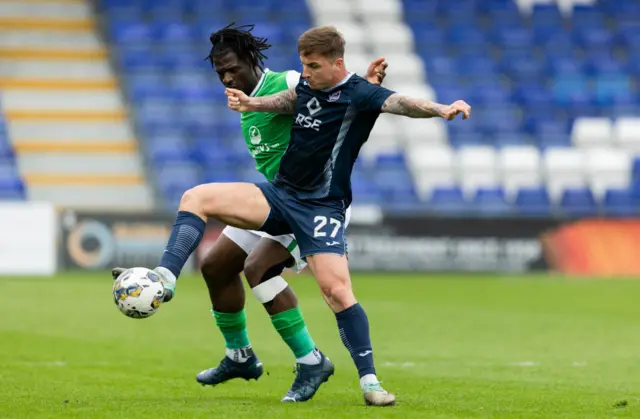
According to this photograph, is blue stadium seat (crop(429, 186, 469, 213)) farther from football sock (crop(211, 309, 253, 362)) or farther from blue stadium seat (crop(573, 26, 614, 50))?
football sock (crop(211, 309, 253, 362))

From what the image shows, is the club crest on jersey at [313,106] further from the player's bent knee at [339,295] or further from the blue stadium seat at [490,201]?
the blue stadium seat at [490,201]

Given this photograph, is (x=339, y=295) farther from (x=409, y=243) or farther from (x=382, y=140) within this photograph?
(x=382, y=140)

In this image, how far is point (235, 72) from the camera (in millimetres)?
7230

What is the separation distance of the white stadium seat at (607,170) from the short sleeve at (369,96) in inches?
749

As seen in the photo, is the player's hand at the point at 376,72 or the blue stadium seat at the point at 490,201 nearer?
the player's hand at the point at 376,72

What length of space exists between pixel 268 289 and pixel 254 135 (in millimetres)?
958

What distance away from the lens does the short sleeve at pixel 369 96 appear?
21.2ft

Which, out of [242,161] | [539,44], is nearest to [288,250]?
[242,161]

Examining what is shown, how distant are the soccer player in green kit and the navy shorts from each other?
1.64 ft

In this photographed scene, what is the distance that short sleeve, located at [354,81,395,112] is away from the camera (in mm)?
6469

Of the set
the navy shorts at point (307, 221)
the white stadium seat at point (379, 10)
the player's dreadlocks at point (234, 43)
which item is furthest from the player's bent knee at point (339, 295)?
the white stadium seat at point (379, 10)

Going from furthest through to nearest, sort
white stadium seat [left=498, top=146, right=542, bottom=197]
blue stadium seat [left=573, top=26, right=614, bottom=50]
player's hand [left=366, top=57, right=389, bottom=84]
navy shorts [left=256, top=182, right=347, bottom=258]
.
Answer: blue stadium seat [left=573, top=26, right=614, bottom=50] → white stadium seat [left=498, top=146, right=542, bottom=197] → player's hand [left=366, top=57, right=389, bottom=84] → navy shorts [left=256, top=182, right=347, bottom=258]

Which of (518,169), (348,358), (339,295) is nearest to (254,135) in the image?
(339,295)

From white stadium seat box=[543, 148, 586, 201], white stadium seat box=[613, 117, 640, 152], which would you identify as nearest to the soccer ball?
white stadium seat box=[543, 148, 586, 201]
